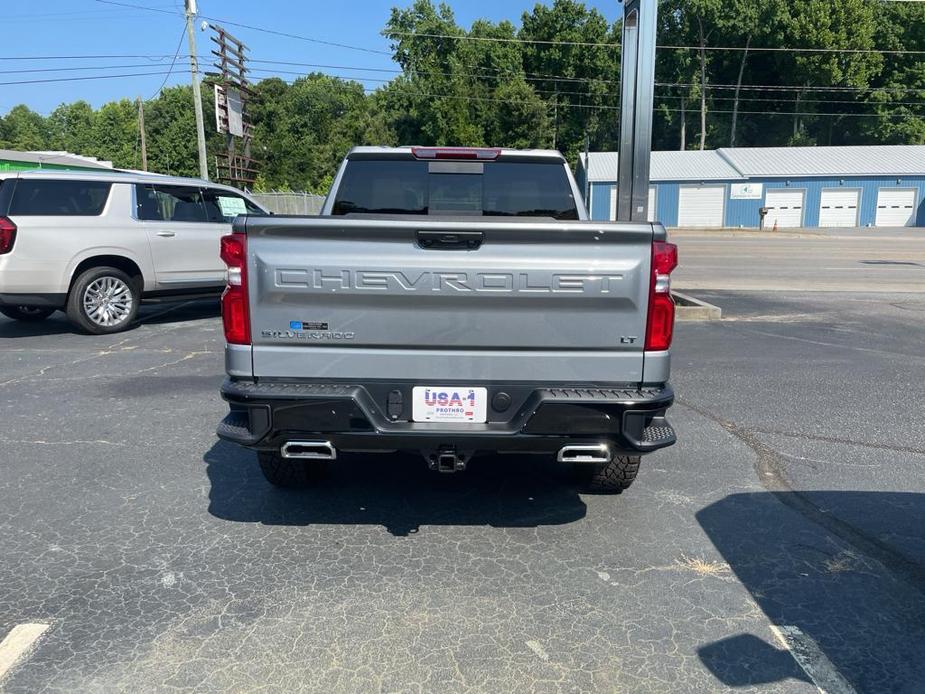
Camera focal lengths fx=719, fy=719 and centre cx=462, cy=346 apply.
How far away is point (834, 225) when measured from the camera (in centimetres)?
4978

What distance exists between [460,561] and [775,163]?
5426 centimetres

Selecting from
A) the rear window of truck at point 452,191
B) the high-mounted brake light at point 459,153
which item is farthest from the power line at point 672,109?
the high-mounted brake light at point 459,153

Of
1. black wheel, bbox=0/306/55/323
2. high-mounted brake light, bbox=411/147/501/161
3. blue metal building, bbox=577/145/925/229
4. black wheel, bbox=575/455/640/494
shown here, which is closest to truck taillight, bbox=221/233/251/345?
high-mounted brake light, bbox=411/147/501/161

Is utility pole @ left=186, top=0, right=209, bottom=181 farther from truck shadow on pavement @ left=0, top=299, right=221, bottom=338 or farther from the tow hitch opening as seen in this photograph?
the tow hitch opening

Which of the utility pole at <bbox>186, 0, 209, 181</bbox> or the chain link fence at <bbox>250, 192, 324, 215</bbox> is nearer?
the utility pole at <bbox>186, 0, 209, 181</bbox>

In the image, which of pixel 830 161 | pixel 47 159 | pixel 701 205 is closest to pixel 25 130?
pixel 47 159

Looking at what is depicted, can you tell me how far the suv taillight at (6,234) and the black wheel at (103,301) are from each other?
2.67ft

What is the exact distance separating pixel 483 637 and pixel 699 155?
5492cm

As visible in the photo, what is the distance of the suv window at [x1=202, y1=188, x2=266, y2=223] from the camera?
1034 centimetres

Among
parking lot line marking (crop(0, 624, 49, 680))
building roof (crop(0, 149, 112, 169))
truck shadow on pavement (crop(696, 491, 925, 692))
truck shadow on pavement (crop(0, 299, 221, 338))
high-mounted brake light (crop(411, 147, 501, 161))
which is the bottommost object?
truck shadow on pavement (crop(696, 491, 925, 692))

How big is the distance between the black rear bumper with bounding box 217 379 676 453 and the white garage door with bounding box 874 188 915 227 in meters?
55.0

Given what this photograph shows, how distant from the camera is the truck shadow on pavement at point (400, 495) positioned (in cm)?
399

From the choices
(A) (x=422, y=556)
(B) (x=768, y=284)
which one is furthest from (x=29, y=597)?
(B) (x=768, y=284)

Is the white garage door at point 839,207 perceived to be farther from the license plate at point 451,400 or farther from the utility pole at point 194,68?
the license plate at point 451,400
